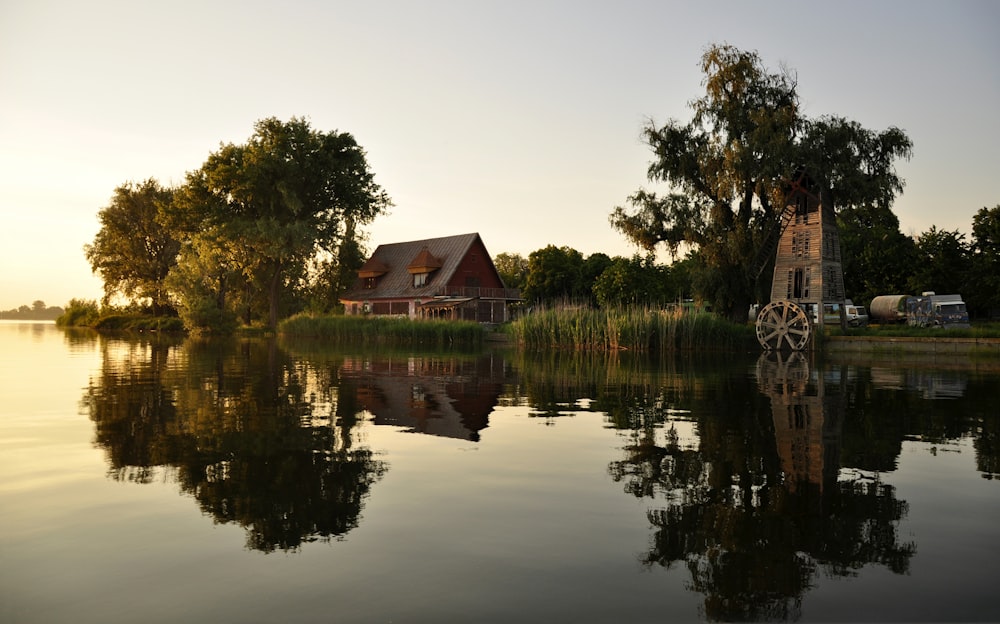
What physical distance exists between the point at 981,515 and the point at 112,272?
82312 mm

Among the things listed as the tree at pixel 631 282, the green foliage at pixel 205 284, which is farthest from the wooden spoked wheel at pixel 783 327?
the green foliage at pixel 205 284

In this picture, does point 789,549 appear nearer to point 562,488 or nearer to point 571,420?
point 562,488

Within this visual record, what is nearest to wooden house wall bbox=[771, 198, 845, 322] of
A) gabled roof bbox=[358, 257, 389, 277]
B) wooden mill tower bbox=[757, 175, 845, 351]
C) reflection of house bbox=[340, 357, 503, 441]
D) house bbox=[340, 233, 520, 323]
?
wooden mill tower bbox=[757, 175, 845, 351]

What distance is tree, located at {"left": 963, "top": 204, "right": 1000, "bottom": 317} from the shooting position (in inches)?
2040

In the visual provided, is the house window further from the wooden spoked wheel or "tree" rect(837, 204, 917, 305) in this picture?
"tree" rect(837, 204, 917, 305)

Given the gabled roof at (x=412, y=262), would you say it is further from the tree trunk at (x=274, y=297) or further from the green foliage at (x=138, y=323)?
the green foliage at (x=138, y=323)

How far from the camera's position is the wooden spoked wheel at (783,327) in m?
36.6

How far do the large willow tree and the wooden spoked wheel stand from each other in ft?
8.30

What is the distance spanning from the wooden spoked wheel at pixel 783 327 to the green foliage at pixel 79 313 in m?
70.7

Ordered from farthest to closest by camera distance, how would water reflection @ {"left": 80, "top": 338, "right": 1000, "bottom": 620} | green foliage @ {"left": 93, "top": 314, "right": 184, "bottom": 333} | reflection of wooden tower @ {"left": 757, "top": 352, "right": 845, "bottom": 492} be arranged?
green foliage @ {"left": 93, "top": 314, "right": 184, "bottom": 333}
reflection of wooden tower @ {"left": 757, "top": 352, "right": 845, "bottom": 492}
water reflection @ {"left": 80, "top": 338, "right": 1000, "bottom": 620}

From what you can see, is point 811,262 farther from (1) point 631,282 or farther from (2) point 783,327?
(1) point 631,282

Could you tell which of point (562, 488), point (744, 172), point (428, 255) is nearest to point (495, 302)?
point (428, 255)

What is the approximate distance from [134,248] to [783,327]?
64.7 metres

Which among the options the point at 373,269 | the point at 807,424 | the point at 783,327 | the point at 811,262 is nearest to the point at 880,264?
the point at 811,262
